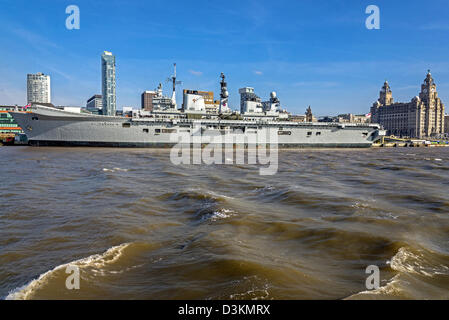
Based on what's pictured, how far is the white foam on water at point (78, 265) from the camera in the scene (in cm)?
428

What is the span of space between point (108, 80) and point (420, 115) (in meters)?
156

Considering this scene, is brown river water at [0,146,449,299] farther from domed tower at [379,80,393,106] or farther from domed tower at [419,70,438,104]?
domed tower at [379,80,393,106]

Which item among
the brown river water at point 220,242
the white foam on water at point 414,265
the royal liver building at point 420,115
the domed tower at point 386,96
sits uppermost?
the domed tower at point 386,96

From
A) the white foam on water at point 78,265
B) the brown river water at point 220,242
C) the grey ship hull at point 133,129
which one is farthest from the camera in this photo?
the grey ship hull at point 133,129

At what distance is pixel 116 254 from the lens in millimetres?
5941

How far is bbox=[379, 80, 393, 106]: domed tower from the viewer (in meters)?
168

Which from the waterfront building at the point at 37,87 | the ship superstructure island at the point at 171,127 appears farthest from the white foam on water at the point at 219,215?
the waterfront building at the point at 37,87

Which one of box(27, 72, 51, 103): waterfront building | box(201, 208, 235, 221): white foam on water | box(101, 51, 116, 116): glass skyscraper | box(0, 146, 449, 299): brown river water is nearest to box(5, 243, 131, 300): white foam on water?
box(0, 146, 449, 299): brown river water

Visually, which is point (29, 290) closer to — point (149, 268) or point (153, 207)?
point (149, 268)

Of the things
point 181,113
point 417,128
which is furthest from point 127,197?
point 417,128

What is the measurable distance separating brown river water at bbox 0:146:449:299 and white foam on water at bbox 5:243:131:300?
0.8 inches

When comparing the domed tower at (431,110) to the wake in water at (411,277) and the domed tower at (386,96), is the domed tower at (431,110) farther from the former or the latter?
the wake in water at (411,277)

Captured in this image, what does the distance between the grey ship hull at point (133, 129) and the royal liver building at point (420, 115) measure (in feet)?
389

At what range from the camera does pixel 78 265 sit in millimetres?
5367
